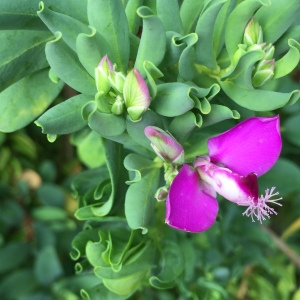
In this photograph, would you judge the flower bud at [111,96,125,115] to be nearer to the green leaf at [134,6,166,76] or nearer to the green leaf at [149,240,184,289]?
the green leaf at [134,6,166,76]

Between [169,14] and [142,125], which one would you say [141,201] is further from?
[169,14]

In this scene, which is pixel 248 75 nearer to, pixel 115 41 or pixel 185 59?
pixel 185 59

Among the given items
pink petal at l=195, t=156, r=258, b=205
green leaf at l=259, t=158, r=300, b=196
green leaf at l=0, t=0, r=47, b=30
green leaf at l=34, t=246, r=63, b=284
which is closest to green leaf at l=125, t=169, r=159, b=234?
pink petal at l=195, t=156, r=258, b=205

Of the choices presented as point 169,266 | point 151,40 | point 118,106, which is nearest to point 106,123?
point 118,106

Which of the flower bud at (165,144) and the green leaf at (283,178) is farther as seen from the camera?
the green leaf at (283,178)

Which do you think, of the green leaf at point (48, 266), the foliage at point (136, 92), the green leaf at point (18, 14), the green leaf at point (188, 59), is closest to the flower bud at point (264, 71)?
the foliage at point (136, 92)

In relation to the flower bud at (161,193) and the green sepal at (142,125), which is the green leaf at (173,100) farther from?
the flower bud at (161,193)

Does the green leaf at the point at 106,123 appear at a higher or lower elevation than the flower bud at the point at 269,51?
lower
